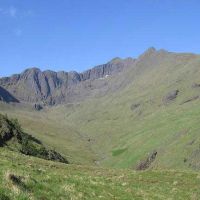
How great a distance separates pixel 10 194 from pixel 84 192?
8115mm

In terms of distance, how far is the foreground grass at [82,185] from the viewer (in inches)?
663

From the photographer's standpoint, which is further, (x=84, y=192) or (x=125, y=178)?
(x=125, y=178)

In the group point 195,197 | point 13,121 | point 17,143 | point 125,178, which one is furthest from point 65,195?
point 13,121

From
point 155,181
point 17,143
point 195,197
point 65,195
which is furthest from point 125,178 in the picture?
point 17,143

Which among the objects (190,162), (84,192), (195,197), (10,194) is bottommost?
(190,162)

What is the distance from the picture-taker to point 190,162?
19125cm

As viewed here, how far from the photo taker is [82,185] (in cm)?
2530

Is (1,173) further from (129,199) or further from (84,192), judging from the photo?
(129,199)

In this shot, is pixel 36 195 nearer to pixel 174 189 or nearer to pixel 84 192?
pixel 84 192

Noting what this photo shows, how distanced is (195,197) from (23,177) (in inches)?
777

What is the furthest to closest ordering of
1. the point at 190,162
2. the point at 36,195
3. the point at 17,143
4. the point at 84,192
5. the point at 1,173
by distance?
the point at 190,162 < the point at 17,143 < the point at 84,192 < the point at 1,173 < the point at 36,195

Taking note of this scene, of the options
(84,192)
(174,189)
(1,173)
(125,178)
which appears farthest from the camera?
(125,178)

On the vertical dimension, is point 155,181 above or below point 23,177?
below

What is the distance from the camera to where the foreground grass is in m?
16.8
